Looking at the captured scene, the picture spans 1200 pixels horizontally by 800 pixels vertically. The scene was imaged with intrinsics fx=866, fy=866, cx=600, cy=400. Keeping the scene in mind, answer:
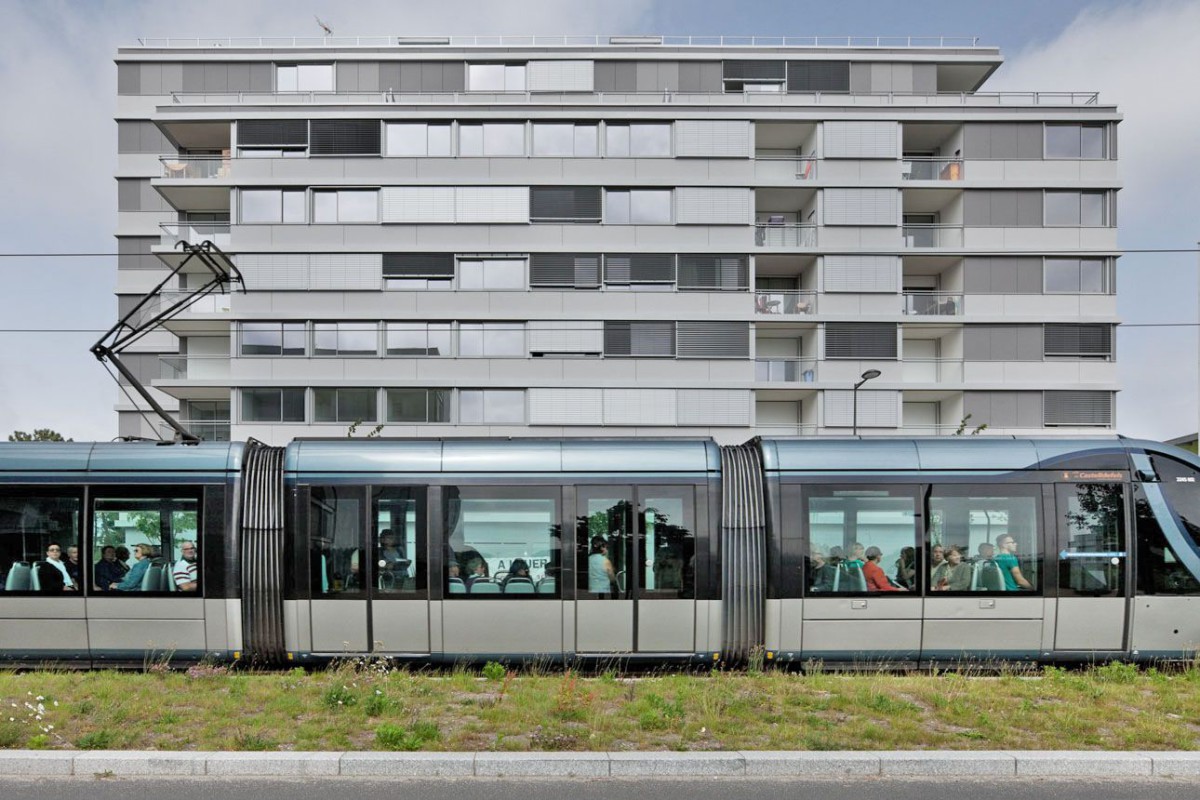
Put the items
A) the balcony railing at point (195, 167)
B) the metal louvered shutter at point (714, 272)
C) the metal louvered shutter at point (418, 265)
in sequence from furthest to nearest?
the balcony railing at point (195, 167) < the metal louvered shutter at point (714, 272) < the metal louvered shutter at point (418, 265)

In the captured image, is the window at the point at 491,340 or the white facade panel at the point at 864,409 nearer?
the window at the point at 491,340

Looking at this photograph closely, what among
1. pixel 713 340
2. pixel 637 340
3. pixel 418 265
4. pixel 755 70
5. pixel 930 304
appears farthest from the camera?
pixel 755 70

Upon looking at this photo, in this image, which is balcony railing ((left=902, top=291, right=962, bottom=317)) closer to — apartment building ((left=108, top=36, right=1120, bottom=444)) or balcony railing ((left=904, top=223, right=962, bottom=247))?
apartment building ((left=108, top=36, right=1120, bottom=444))

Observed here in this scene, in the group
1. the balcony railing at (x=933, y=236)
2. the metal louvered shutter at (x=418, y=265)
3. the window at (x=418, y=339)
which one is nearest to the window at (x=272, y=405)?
the window at (x=418, y=339)

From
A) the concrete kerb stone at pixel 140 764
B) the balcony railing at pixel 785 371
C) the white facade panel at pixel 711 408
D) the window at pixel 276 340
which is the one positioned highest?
the window at pixel 276 340

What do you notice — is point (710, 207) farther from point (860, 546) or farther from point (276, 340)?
point (860, 546)

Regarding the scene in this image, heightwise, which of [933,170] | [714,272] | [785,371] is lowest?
[785,371]

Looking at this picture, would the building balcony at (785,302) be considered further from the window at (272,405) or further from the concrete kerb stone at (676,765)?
the concrete kerb stone at (676,765)

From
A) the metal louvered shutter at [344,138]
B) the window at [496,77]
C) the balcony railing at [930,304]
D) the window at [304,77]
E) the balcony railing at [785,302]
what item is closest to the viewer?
the metal louvered shutter at [344,138]

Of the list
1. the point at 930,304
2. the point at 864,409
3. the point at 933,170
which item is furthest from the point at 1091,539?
the point at 933,170

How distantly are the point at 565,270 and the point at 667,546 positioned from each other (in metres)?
22.7

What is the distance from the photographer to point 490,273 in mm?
31844

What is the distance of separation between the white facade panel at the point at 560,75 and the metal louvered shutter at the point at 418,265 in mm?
7851

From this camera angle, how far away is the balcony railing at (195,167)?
3250cm
